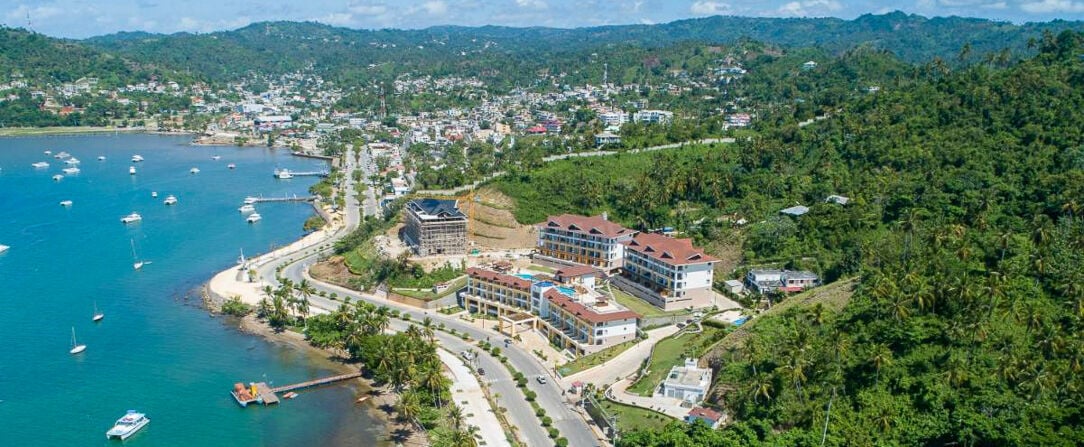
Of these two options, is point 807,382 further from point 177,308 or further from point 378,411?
point 177,308

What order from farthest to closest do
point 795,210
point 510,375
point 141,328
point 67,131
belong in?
point 67,131
point 795,210
point 141,328
point 510,375

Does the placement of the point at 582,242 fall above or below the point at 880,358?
below

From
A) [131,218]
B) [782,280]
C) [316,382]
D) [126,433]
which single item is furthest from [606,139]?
[126,433]

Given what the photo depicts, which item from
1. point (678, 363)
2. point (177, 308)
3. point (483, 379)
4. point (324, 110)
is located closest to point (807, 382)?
point (678, 363)

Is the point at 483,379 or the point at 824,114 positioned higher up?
the point at 824,114

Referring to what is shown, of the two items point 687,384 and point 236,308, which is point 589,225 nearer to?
point 687,384

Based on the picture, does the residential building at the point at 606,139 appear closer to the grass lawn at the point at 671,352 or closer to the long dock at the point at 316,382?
the grass lawn at the point at 671,352
